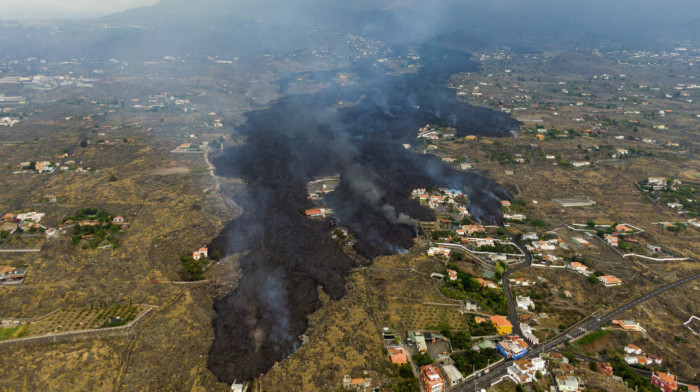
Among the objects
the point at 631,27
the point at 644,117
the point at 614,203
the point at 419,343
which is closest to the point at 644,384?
the point at 419,343

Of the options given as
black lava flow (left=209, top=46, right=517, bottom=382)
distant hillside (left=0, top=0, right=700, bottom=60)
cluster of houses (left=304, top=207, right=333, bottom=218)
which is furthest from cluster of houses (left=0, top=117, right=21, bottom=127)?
distant hillside (left=0, top=0, right=700, bottom=60)

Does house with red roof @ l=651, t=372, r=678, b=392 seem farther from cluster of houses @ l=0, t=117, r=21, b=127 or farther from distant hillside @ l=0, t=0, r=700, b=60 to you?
distant hillside @ l=0, t=0, r=700, b=60

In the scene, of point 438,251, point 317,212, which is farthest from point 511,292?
point 317,212

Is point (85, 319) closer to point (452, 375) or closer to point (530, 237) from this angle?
point (452, 375)

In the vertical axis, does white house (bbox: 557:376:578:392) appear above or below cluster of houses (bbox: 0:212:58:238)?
below

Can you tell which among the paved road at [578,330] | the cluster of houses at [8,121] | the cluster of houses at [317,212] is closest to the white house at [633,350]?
the paved road at [578,330]

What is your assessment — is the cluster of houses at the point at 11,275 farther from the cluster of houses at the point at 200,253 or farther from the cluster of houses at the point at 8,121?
the cluster of houses at the point at 8,121
